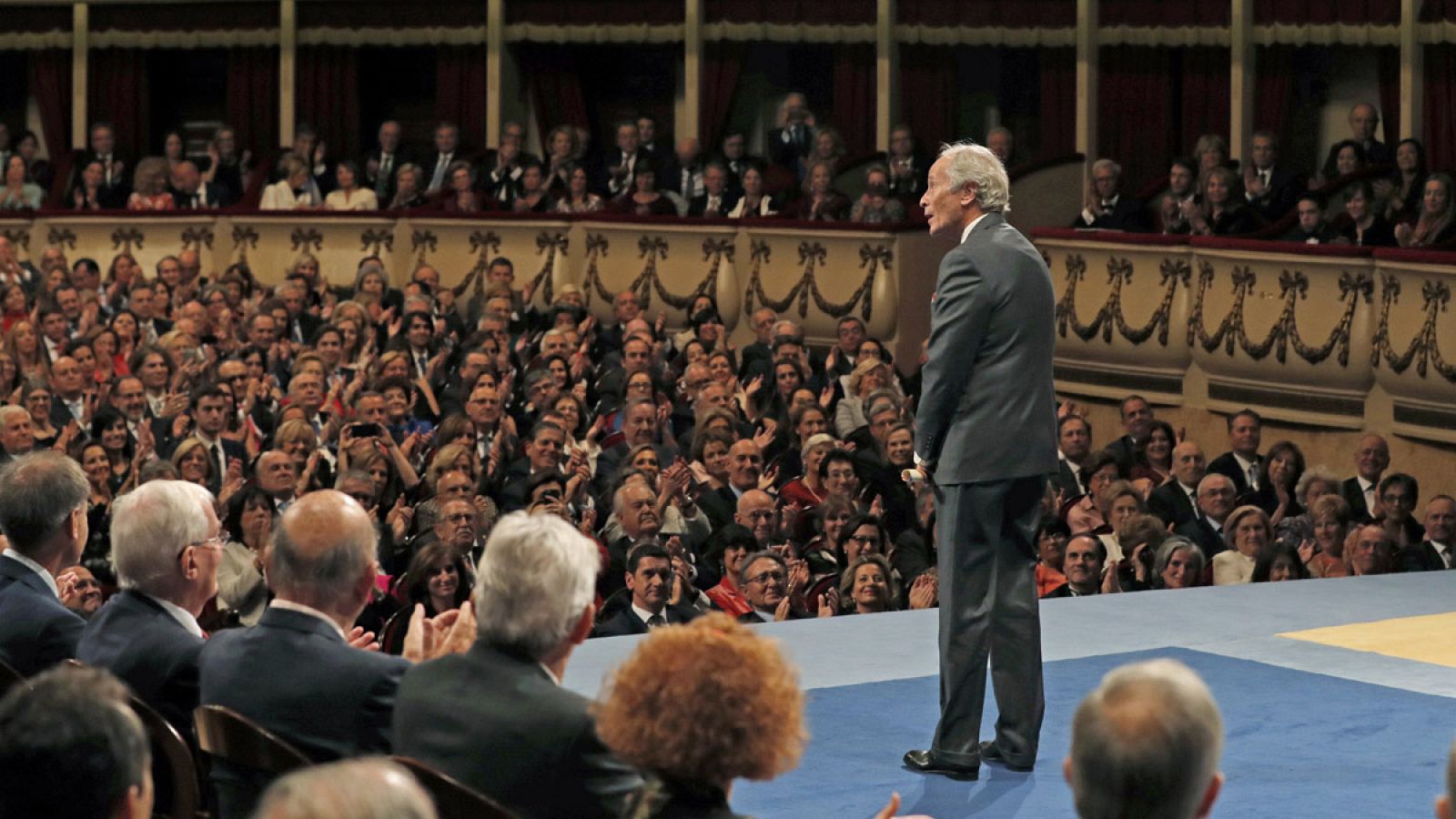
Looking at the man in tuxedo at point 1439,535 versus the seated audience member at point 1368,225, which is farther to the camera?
the seated audience member at point 1368,225

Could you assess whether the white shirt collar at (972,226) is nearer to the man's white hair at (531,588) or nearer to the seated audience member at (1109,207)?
the man's white hair at (531,588)

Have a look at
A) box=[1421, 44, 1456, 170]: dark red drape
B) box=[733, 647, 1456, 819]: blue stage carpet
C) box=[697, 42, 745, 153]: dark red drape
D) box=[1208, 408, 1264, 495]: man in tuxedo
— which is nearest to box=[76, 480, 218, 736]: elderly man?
box=[733, 647, 1456, 819]: blue stage carpet

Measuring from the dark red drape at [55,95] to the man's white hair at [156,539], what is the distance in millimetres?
14452

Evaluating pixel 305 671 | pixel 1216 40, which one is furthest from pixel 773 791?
pixel 1216 40

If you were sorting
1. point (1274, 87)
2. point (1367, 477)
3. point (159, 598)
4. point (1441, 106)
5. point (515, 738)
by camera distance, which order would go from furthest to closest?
point (1274, 87) → point (1441, 106) → point (1367, 477) → point (159, 598) → point (515, 738)

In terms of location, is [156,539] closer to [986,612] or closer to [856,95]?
[986,612]

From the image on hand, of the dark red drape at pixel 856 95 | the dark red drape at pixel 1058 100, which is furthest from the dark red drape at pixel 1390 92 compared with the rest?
the dark red drape at pixel 856 95

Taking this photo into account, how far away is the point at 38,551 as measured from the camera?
3904 mm

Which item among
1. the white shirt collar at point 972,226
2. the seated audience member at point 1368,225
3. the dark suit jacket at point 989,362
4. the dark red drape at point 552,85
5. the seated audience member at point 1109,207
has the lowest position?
the dark suit jacket at point 989,362

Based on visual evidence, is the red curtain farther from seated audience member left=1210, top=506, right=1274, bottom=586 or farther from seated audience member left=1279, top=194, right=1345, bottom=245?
seated audience member left=1210, top=506, right=1274, bottom=586

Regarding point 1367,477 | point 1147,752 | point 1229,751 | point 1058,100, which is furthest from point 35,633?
point 1058,100

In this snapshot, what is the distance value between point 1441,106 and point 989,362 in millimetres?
9482

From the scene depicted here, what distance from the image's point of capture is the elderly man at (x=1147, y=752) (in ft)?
7.42

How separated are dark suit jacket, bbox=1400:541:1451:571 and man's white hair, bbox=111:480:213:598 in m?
5.72
